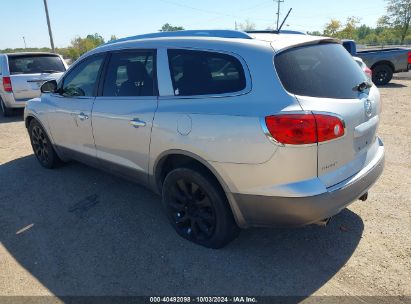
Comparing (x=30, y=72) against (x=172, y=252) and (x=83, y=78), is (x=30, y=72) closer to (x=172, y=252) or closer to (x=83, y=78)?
(x=83, y=78)

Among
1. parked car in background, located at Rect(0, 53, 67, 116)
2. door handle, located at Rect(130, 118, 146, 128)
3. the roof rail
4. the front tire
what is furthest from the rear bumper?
parked car in background, located at Rect(0, 53, 67, 116)

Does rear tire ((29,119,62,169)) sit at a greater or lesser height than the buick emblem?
lesser

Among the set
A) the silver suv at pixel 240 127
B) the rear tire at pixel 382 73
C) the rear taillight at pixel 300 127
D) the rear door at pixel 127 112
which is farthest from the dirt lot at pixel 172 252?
the rear tire at pixel 382 73

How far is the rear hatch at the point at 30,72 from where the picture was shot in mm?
8570

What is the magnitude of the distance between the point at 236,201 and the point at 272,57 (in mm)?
1115

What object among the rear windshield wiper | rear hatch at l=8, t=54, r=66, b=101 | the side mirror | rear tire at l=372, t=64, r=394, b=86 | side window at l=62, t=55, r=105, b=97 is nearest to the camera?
the rear windshield wiper

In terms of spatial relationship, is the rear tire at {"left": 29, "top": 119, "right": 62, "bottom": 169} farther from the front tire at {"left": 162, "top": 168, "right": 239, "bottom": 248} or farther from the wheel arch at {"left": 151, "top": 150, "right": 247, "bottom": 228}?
the front tire at {"left": 162, "top": 168, "right": 239, "bottom": 248}

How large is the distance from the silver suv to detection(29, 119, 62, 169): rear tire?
176cm

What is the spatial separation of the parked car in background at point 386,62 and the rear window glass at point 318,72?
1071 cm

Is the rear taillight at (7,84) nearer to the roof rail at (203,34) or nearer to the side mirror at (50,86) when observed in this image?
the side mirror at (50,86)

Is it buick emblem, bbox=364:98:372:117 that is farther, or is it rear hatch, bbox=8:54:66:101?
rear hatch, bbox=8:54:66:101

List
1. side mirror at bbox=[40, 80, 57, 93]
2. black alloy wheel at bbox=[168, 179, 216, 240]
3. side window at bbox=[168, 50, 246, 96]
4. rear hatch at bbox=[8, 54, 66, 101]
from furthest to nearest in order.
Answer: rear hatch at bbox=[8, 54, 66, 101]
side mirror at bbox=[40, 80, 57, 93]
black alloy wheel at bbox=[168, 179, 216, 240]
side window at bbox=[168, 50, 246, 96]

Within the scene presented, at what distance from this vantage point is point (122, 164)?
3633mm

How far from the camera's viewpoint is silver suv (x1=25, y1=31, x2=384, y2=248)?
7.67ft
